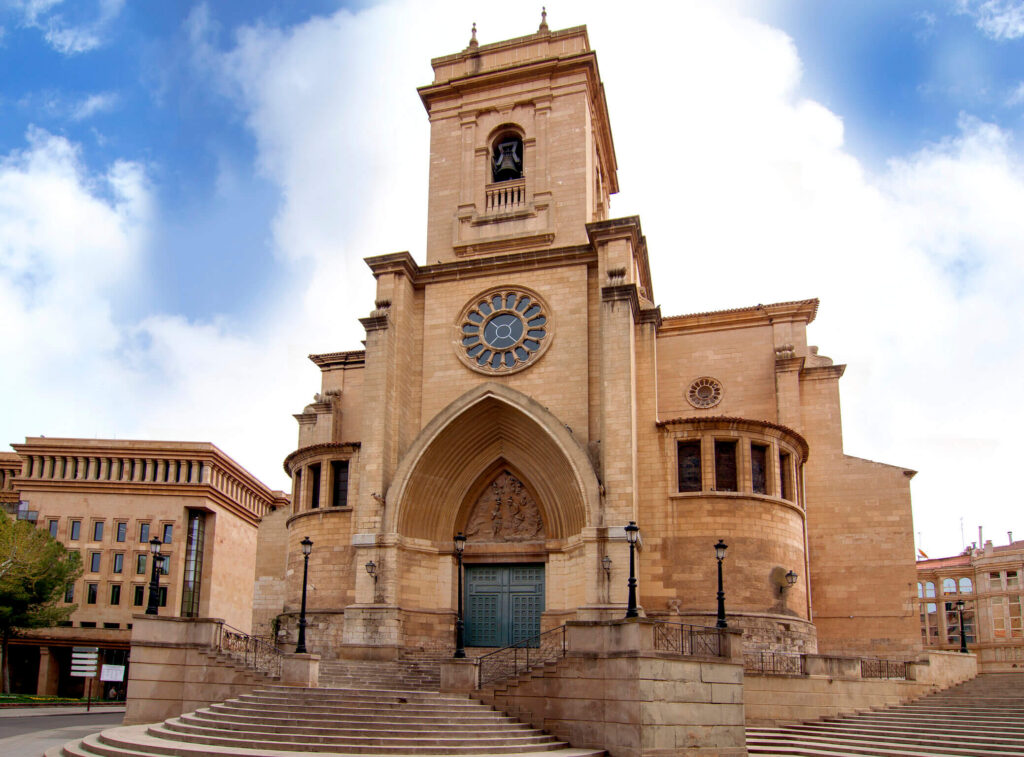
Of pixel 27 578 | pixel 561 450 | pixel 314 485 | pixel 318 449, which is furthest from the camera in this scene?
pixel 27 578

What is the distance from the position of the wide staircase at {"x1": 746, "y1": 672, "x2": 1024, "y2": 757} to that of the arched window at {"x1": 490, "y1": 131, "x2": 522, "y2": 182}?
20.1 meters

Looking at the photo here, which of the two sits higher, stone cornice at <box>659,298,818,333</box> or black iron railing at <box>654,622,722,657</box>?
stone cornice at <box>659,298,818,333</box>

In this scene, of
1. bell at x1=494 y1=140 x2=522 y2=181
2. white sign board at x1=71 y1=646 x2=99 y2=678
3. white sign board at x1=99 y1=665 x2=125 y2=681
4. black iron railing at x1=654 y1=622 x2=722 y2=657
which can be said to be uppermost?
bell at x1=494 y1=140 x2=522 y2=181

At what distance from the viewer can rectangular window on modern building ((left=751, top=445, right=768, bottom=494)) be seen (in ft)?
89.4

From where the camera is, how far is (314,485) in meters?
29.8

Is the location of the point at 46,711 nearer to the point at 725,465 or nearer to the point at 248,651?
the point at 248,651

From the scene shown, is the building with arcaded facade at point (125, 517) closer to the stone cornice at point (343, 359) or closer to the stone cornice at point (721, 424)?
the stone cornice at point (343, 359)

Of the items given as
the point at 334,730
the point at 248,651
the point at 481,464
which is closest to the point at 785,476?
the point at 481,464

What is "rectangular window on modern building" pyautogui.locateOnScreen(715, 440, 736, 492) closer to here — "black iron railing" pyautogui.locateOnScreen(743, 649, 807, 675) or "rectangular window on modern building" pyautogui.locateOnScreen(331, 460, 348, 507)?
"black iron railing" pyautogui.locateOnScreen(743, 649, 807, 675)

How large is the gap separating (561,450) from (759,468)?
6208 mm

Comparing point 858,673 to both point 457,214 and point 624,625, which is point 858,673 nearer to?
point 624,625

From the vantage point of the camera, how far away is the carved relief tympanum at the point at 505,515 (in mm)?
27953

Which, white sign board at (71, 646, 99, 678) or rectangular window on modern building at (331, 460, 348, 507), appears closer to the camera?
rectangular window on modern building at (331, 460, 348, 507)

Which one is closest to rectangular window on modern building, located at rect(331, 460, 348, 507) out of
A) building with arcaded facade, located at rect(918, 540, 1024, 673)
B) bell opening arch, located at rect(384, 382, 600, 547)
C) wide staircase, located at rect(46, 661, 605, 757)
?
bell opening arch, located at rect(384, 382, 600, 547)
